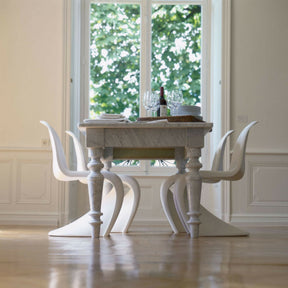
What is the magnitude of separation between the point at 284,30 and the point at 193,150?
2835 millimetres

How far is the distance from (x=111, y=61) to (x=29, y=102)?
119cm

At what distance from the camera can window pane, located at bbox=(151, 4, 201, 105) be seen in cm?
682

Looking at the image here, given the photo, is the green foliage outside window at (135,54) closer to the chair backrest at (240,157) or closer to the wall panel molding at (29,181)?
the wall panel molding at (29,181)

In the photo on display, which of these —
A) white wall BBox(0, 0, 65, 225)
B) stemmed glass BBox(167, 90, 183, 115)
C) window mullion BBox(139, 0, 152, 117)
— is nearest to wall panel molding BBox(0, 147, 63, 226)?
white wall BBox(0, 0, 65, 225)

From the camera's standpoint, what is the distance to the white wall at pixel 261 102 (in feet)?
20.1

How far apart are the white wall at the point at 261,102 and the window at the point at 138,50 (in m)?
0.65

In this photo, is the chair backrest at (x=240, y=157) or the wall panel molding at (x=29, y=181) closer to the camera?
the chair backrest at (x=240, y=157)

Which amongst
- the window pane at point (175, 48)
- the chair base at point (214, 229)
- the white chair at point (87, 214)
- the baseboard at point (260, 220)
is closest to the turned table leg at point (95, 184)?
the white chair at point (87, 214)

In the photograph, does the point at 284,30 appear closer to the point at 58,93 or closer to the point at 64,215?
the point at 58,93

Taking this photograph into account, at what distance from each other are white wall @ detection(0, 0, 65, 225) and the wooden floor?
2156mm

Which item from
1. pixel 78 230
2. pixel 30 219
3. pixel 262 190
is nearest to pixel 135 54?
pixel 262 190

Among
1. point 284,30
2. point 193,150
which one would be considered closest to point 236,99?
point 284,30

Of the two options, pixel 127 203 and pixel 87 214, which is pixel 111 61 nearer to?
pixel 127 203

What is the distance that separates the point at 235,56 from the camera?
625 centimetres
